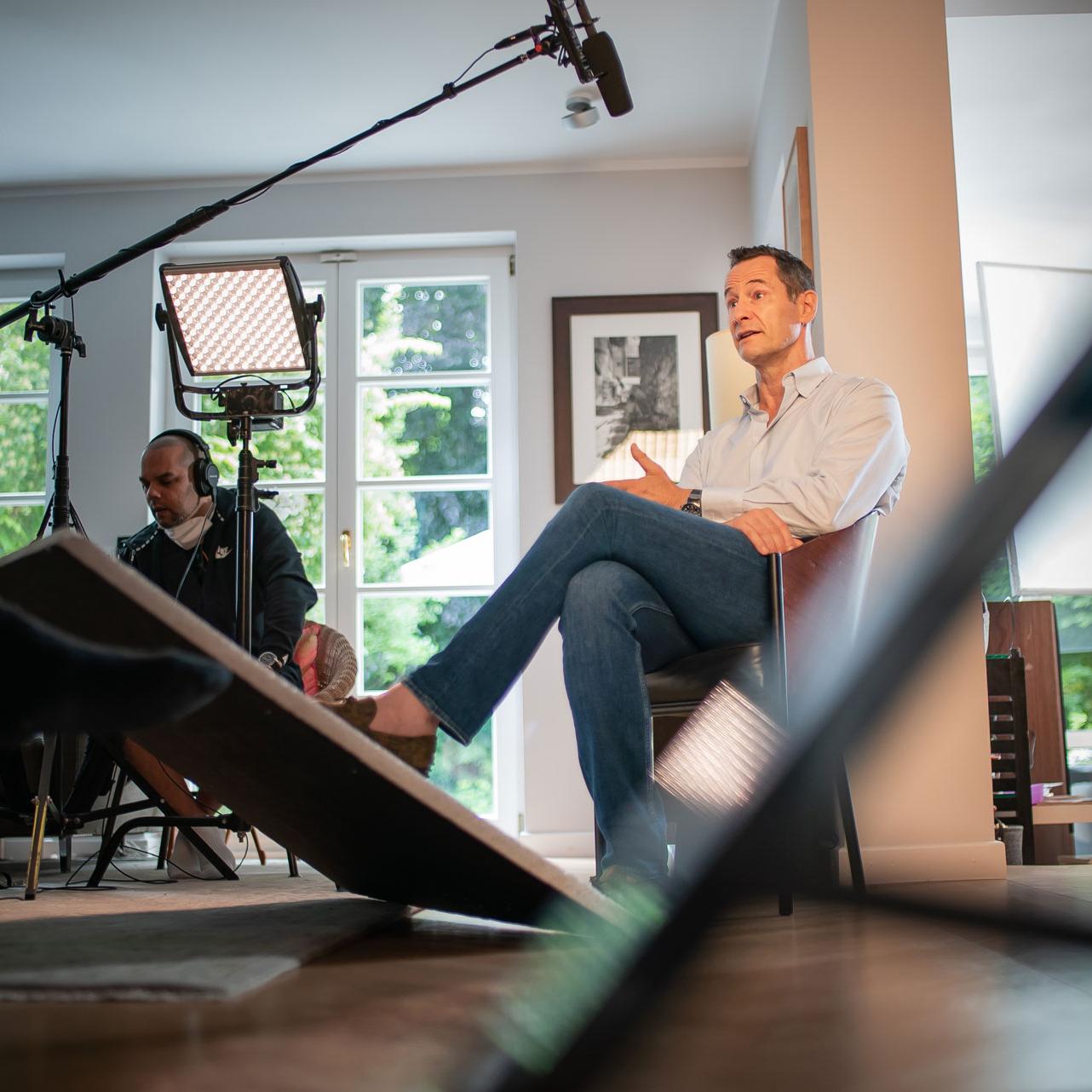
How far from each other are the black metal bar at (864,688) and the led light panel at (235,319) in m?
2.01

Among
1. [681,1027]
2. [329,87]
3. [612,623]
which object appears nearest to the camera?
[681,1027]

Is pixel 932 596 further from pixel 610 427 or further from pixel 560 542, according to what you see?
pixel 610 427

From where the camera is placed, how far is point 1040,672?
447 cm

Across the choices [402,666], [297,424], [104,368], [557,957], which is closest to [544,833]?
[402,666]

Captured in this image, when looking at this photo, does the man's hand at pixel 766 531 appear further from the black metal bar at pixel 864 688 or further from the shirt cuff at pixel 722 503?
the black metal bar at pixel 864 688

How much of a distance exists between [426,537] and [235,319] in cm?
220

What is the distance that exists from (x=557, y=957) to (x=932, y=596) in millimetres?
755

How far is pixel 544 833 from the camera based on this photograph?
4.06 metres

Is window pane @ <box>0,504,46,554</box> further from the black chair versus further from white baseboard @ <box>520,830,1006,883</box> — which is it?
the black chair

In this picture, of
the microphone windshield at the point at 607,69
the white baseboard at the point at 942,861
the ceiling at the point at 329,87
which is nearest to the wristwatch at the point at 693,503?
the white baseboard at the point at 942,861

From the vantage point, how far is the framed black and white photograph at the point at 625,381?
419 centimetres

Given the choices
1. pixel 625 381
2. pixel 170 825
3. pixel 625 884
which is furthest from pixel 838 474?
pixel 625 381

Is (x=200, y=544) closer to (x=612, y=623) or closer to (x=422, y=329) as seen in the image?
(x=612, y=623)

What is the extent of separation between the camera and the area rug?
2.55 feet
